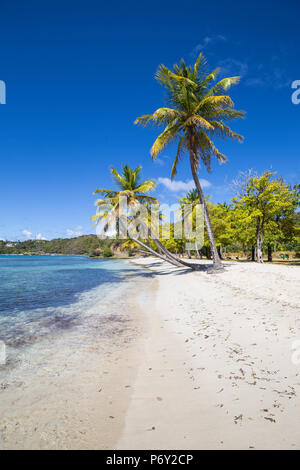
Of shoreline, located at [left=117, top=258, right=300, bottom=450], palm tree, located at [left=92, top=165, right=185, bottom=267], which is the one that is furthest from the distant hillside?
shoreline, located at [left=117, top=258, right=300, bottom=450]

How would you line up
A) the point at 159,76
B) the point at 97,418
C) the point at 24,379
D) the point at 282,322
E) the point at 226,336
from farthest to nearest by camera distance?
the point at 159,76 → the point at 282,322 → the point at 226,336 → the point at 24,379 → the point at 97,418

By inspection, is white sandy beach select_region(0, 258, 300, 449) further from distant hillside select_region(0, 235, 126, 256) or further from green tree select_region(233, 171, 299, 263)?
distant hillside select_region(0, 235, 126, 256)

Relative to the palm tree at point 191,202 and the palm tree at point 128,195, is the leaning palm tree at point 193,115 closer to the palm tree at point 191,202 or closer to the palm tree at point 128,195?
the palm tree at point 128,195

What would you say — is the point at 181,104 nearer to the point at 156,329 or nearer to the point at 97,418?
the point at 156,329

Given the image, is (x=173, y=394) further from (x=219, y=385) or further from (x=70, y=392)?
(x=70, y=392)

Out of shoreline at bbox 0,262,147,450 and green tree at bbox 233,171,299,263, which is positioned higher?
green tree at bbox 233,171,299,263

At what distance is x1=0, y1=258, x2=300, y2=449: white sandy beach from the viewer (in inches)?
86.7

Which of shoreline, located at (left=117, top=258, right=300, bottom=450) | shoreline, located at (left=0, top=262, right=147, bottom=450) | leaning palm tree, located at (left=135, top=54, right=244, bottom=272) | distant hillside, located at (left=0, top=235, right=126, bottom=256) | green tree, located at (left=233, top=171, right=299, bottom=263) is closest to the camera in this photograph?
shoreline, located at (left=117, top=258, right=300, bottom=450)

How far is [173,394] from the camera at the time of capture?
2.93 meters

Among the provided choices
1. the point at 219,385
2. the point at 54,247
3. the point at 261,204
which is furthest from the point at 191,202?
the point at 54,247

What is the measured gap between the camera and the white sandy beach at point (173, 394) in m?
2.20

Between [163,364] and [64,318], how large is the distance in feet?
15.2
